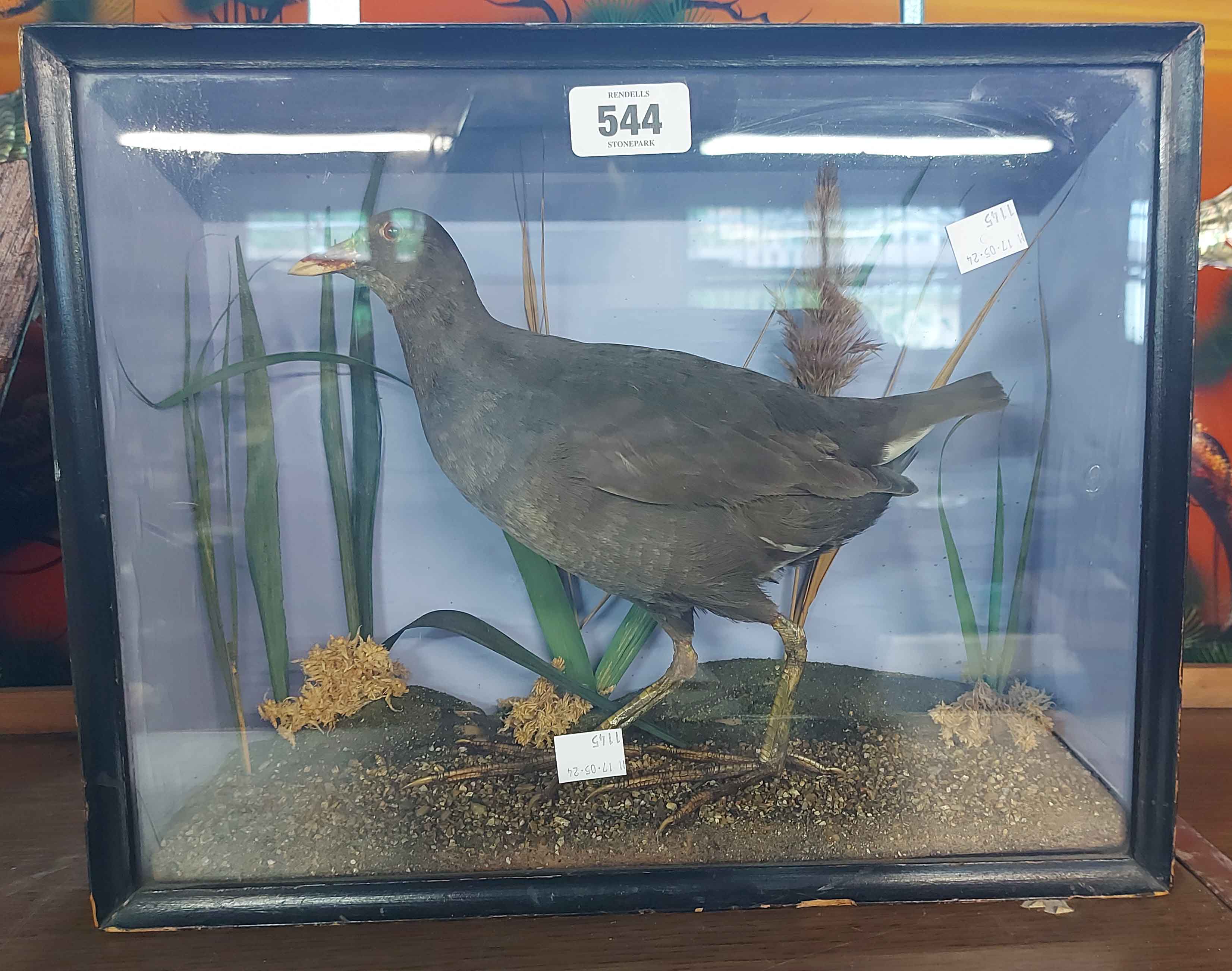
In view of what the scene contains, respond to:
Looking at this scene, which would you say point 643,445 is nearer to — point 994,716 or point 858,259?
point 858,259

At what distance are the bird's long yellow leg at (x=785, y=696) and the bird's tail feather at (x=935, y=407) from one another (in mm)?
259

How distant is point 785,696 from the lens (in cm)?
96

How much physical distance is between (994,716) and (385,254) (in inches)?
39.2

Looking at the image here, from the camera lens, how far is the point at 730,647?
1.05 m

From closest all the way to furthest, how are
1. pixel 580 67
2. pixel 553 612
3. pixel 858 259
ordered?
pixel 580 67, pixel 858 259, pixel 553 612

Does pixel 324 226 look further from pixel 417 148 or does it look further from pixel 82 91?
pixel 82 91

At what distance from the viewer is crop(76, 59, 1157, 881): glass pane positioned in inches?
33.2

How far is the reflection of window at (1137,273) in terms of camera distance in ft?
2.74

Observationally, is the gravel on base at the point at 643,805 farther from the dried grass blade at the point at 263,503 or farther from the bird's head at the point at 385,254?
the bird's head at the point at 385,254

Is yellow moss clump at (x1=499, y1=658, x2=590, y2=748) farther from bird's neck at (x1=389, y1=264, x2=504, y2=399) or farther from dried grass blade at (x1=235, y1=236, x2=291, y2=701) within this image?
bird's neck at (x1=389, y1=264, x2=504, y2=399)

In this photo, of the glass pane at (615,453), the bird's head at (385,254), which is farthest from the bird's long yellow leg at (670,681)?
the bird's head at (385,254)

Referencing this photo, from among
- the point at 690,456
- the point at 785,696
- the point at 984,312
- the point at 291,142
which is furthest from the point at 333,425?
the point at 984,312

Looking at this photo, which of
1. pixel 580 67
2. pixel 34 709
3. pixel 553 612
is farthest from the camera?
pixel 34 709

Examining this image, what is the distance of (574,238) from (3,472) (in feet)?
3.19
